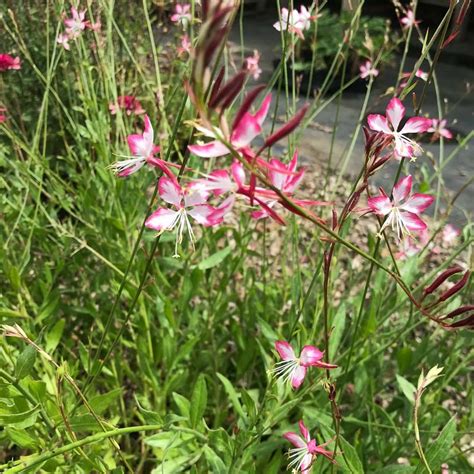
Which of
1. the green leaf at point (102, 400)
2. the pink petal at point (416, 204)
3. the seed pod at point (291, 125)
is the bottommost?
the green leaf at point (102, 400)

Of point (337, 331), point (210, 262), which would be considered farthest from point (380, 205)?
point (210, 262)

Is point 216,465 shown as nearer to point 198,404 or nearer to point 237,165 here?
point 198,404

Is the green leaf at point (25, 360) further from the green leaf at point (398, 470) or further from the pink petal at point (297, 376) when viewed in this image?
the green leaf at point (398, 470)

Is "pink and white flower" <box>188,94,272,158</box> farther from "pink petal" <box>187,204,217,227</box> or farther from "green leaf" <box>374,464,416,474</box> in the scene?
"green leaf" <box>374,464,416,474</box>

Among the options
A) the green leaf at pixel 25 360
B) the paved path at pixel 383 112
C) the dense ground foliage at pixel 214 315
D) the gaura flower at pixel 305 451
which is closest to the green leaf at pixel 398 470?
the dense ground foliage at pixel 214 315

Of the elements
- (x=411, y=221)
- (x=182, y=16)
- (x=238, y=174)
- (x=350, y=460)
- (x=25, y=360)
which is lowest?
(x=350, y=460)
